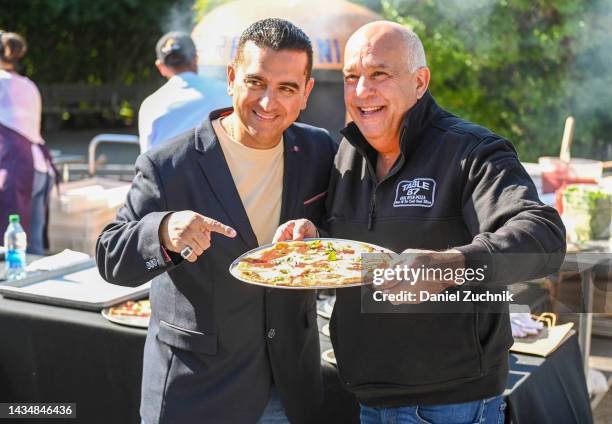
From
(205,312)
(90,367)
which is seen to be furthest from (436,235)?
(90,367)

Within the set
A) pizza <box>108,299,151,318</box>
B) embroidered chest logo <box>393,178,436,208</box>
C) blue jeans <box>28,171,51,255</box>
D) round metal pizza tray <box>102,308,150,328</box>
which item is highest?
embroidered chest logo <box>393,178,436,208</box>

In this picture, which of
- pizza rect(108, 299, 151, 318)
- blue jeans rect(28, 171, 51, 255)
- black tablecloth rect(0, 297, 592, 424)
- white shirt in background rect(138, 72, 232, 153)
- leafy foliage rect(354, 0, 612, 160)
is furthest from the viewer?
leafy foliage rect(354, 0, 612, 160)

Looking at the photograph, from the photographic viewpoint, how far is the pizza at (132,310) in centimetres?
296

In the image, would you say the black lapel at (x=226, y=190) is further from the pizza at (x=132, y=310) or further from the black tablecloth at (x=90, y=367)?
the pizza at (x=132, y=310)

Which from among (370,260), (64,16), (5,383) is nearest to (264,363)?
(370,260)

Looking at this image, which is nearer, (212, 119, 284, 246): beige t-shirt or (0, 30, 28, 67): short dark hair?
(212, 119, 284, 246): beige t-shirt

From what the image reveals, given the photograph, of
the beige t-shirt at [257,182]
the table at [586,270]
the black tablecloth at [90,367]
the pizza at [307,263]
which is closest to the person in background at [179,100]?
the black tablecloth at [90,367]

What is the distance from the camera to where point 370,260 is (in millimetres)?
1856

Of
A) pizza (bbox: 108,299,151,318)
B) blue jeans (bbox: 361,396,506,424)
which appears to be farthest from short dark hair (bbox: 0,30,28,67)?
blue jeans (bbox: 361,396,506,424)

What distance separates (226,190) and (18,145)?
381cm

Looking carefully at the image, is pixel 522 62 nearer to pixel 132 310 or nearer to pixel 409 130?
pixel 132 310

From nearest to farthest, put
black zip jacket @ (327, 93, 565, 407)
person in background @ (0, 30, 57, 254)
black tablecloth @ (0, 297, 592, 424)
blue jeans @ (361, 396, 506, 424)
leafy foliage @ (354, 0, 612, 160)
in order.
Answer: black zip jacket @ (327, 93, 565, 407) < blue jeans @ (361, 396, 506, 424) < black tablecloth @ (0, 297, 592, 424) < person in background @ (0, 30, 57, 254) < leafy foliage @ (354, 0, 612, 160)

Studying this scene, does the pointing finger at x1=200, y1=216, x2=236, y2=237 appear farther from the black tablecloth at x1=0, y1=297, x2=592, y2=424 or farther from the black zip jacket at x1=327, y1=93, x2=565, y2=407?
the black tablecloth at x1=0, y1=297, x2=592, y2=424

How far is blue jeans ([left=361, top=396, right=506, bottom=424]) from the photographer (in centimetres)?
191
